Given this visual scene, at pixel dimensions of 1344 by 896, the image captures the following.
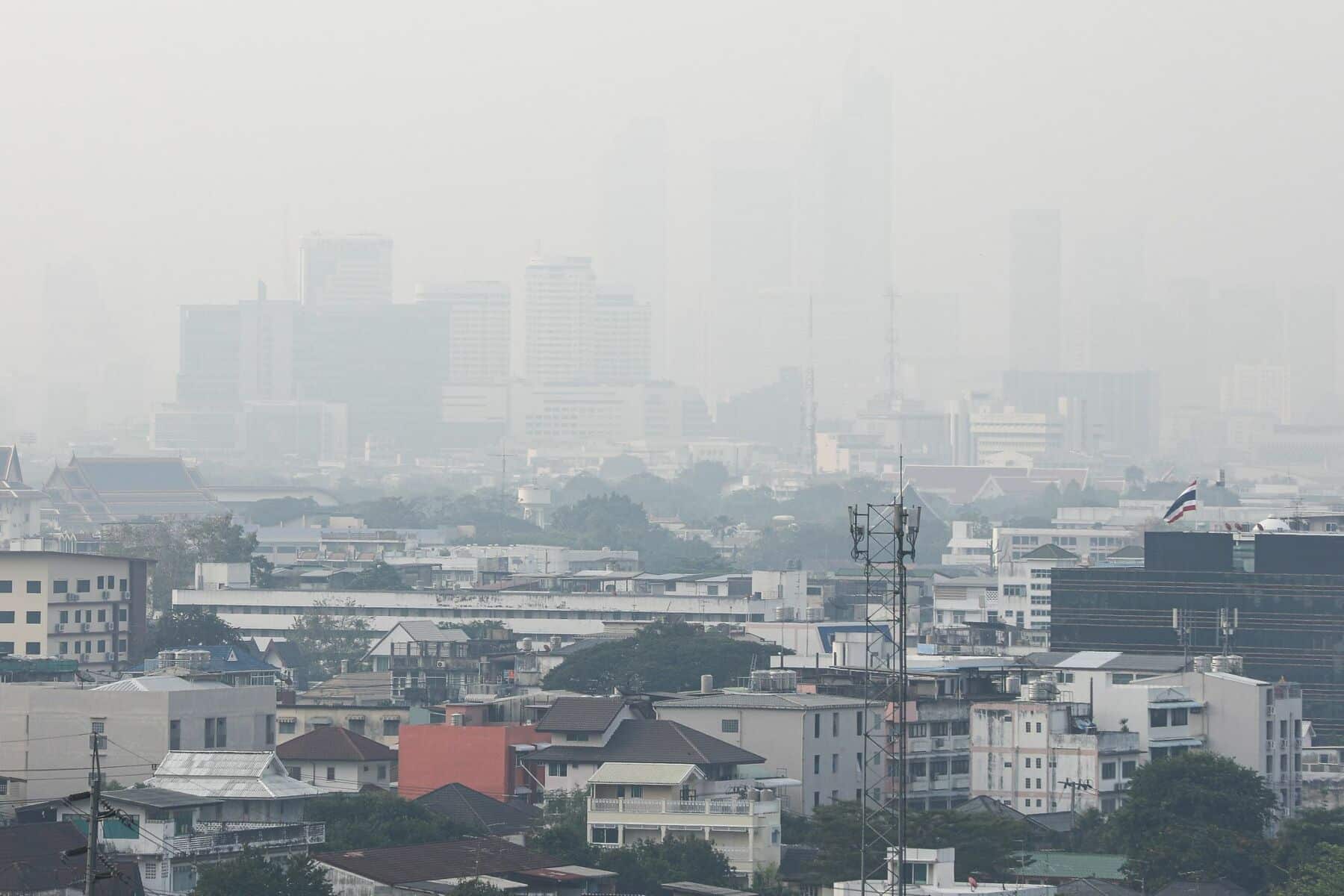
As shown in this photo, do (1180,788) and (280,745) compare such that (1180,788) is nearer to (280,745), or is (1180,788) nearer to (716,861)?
(716,861)

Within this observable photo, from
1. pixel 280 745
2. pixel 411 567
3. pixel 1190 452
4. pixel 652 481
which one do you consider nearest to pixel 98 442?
pixel 652 481

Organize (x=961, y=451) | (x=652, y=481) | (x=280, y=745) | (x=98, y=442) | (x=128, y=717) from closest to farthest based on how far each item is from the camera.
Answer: (x=128, y=717) → (x=280, y=745) → (x=652, y=481) → (x=961, y=451) → (x=98, y=442)

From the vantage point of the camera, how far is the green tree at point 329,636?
57438 mm

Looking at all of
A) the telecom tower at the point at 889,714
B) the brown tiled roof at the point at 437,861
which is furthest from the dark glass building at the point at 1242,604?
the brown tiled roof at the point at 437,861

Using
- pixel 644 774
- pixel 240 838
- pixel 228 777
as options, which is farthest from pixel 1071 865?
pixel 240 838

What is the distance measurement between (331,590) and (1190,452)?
136 m

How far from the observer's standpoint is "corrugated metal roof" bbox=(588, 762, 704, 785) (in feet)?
93.6

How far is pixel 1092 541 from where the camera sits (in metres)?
93.8

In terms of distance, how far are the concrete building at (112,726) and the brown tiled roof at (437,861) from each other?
533 centimetres

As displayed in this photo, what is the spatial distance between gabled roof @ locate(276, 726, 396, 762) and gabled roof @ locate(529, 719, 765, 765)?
6.04 feet

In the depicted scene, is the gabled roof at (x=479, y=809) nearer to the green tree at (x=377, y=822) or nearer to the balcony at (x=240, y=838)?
the green tree at (x=377, y=822)

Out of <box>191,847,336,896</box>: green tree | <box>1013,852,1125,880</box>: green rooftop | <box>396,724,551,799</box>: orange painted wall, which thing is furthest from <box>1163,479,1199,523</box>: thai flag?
<box>191,847,336,896</box>: green tree

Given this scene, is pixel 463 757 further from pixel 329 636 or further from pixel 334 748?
pixel 329 636

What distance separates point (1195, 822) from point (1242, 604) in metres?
18.3
